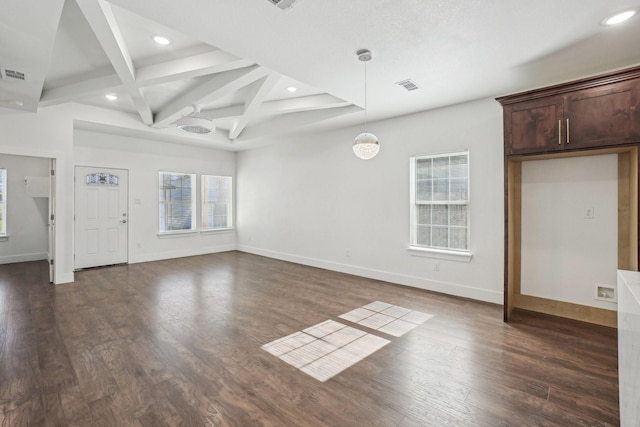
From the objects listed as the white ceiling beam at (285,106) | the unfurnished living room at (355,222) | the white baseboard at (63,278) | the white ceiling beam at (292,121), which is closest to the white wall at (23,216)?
the unfurnished living room at (355,222)

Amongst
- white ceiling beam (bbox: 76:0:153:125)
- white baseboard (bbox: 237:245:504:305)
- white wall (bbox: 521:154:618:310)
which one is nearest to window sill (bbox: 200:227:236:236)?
white baseboard (bbox: 237:245:504:305)

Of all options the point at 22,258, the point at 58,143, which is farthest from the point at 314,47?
the point at 22,258

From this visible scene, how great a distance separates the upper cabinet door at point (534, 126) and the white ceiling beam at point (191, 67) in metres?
3.05

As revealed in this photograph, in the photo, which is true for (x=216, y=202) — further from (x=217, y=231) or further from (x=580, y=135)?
(x=580, y=135)

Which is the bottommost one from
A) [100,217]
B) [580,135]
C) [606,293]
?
[606,293]

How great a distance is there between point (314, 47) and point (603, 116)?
9.44 feet

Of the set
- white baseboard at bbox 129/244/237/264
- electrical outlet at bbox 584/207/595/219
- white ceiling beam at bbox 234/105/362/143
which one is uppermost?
white ceiling beam at bbox 234/105/362/143

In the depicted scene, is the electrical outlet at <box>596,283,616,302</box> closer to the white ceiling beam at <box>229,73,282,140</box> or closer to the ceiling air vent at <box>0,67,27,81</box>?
the white ceiling beam at <box>229,73,282,140</box>

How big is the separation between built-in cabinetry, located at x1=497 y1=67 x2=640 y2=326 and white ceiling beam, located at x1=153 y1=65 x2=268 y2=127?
302cm

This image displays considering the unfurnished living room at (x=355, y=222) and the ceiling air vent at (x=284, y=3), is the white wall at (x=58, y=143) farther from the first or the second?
the ceiling air vent at (x=284, y=3)

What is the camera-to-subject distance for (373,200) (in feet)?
17.6

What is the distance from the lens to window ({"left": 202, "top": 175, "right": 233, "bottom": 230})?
7938 mm

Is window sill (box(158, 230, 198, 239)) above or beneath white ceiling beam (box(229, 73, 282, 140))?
beneath

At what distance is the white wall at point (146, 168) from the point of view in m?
6.11
